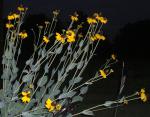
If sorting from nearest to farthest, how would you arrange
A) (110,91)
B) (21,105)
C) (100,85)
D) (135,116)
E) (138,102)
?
1. (21,105)
2. (135,116)
3. (138,102)
4. (110,91)
5. (100,85)

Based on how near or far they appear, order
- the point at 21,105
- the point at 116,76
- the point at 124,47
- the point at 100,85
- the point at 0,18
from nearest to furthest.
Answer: the point at 21,105 → the point at 0,18 → the point at 100,85 → the point at 116,76 → the point at 124,47

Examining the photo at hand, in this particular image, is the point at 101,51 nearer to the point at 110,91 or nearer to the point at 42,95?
the point at 110,91

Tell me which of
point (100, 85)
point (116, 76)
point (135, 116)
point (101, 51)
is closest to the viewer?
point (135, 116)

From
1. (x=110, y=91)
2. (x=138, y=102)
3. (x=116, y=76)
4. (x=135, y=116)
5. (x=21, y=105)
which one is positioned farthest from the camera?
(x=116, y=76)

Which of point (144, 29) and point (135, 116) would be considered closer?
point (135, 116)

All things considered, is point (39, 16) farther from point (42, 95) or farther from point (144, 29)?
point (42, 95)

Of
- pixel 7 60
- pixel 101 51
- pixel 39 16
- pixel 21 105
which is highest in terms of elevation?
pixel 39 16

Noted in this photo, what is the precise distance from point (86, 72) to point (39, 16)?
16.7 feet

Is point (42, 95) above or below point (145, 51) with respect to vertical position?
below

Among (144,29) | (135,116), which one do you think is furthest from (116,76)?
(144,29)

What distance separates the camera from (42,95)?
3.36 meters

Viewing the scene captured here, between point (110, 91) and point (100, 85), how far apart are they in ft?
2.55

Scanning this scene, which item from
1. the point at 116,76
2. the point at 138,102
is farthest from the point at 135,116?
the point at 116,76

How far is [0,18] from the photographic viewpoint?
727 cm
